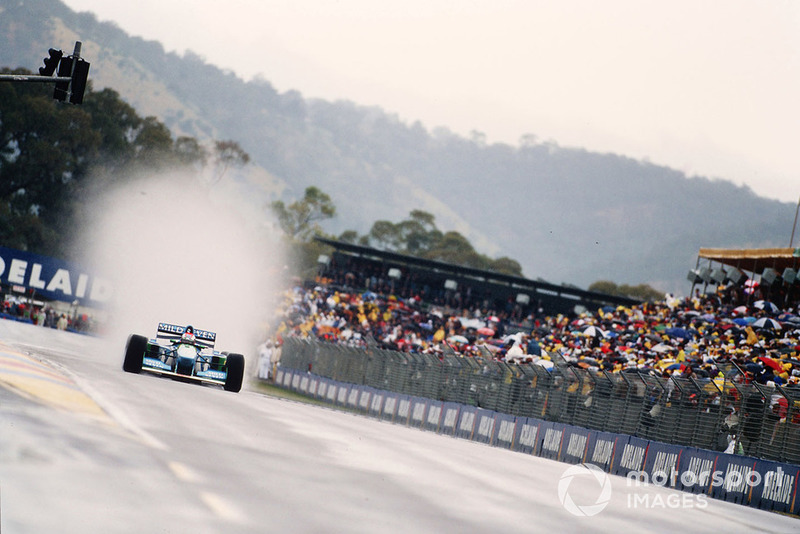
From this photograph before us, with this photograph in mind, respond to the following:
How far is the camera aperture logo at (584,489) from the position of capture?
11.3 metres

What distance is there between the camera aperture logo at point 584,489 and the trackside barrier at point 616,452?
77 cm

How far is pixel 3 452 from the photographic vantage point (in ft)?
30.4

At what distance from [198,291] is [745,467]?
138 feet

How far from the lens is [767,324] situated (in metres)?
27.5

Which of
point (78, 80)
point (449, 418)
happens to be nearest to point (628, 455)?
point (449, 418)

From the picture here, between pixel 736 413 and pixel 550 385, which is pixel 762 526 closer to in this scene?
pixel 736 413

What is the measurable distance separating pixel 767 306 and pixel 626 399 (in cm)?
1274

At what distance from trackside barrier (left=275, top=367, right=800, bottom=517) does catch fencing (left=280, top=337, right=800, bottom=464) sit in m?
0.32

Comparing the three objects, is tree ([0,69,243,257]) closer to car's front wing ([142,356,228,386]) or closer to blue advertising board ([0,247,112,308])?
blue advertising board ([0,247,112,308])

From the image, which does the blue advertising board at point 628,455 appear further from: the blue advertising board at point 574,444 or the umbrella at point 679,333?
the umbrella at point 679,333

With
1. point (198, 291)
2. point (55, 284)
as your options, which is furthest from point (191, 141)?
point (198, 291)

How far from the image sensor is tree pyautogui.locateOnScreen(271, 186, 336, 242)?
5960 inches

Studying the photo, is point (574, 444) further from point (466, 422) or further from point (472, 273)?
point (472, 273)

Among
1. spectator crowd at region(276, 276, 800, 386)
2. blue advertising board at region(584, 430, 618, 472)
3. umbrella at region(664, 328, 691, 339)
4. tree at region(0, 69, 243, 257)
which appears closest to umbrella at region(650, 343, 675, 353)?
spectator crowd at region(276, 276, 800, 386)
